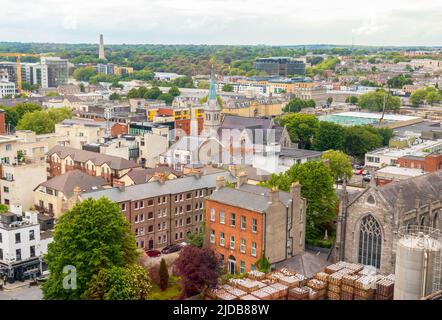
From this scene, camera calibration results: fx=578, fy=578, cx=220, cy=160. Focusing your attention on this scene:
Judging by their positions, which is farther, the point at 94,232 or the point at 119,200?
the point at 119,200

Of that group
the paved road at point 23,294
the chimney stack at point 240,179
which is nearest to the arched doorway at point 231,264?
the chimney stack at point 240,179

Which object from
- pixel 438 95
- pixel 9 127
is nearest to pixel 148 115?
pixel 9 127

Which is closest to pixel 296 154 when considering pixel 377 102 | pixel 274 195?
pixel 274 195

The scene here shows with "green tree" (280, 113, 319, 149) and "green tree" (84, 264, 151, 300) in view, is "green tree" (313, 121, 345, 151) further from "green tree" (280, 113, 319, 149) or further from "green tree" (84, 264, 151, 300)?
"green tree" (84, 264, 151, 300)

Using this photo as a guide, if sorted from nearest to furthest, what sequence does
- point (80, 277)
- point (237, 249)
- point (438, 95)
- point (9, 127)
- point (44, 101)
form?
point (80, 277)
point (237, 249)
point (9, 127)
point (44, 101)
point (438, 95)

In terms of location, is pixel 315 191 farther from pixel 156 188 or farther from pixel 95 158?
pixel 95 158
